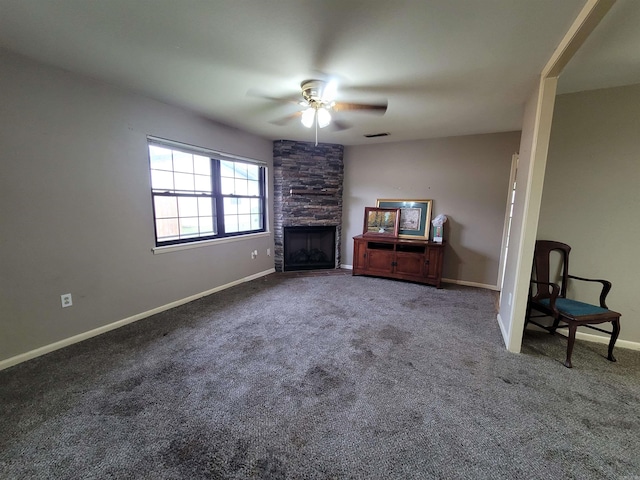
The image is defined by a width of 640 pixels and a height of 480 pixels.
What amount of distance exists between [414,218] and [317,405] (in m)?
3.59

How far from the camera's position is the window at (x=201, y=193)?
10.1ft

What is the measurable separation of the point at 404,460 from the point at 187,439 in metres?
1.17

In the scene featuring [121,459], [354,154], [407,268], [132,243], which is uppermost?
[354,154]

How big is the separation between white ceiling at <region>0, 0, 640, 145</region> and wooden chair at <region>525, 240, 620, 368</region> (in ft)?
4.98

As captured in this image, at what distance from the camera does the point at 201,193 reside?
3.53 metres

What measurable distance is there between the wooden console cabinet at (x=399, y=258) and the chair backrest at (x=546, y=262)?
146cm

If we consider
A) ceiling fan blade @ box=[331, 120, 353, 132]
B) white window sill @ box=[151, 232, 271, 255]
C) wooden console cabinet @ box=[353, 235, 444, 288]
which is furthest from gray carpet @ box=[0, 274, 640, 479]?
ceiling fan blade @ box=[331, 120, 353, 132]

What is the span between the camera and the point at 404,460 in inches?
52.2

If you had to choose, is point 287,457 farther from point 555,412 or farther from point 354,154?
point 354,154

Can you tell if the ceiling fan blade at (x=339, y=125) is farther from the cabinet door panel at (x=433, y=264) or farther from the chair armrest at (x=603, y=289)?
the chair armrest at (x=603, y=289)

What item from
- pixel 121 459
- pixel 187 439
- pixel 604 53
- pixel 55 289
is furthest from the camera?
pixel 55 289

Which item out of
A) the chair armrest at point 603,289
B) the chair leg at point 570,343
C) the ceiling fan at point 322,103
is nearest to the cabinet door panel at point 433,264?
the chair armrest at point 603,289

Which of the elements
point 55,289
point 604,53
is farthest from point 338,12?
point 55,289

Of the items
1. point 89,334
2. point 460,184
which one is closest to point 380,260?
point 460,184
